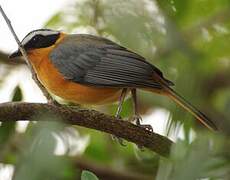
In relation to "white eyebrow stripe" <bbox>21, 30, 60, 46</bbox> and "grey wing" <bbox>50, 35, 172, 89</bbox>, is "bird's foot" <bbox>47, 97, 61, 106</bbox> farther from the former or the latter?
"white eyebrow stripe" <bbox>21, 30, 60, 46</bbox>

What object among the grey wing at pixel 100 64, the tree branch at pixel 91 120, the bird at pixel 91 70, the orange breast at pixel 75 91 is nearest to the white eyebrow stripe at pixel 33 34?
the bird at pixel 91 70

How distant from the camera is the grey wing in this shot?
3.73 metres

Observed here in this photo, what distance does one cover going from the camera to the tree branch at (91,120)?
247 cm

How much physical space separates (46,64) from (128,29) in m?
2.08

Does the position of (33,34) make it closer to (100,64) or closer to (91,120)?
(100,64)

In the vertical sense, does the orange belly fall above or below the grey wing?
below

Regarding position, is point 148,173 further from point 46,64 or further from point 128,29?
point 128,29

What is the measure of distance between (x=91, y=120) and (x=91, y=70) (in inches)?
52.4

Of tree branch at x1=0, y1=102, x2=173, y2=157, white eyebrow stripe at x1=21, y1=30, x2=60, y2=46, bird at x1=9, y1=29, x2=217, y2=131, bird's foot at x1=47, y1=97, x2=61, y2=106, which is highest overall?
white eyebrow stripe at x1=21, y1=30, x2=60, y2=46

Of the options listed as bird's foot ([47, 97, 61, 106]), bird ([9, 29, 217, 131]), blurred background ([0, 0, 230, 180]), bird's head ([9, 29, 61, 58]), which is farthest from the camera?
bird's head ([9, 29, 61, 58])

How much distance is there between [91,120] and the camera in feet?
8.85

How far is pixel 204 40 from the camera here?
3740mm

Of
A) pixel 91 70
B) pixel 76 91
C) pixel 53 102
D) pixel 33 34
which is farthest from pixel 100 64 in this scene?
pixel 53 102

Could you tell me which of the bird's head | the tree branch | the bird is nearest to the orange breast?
the bird
